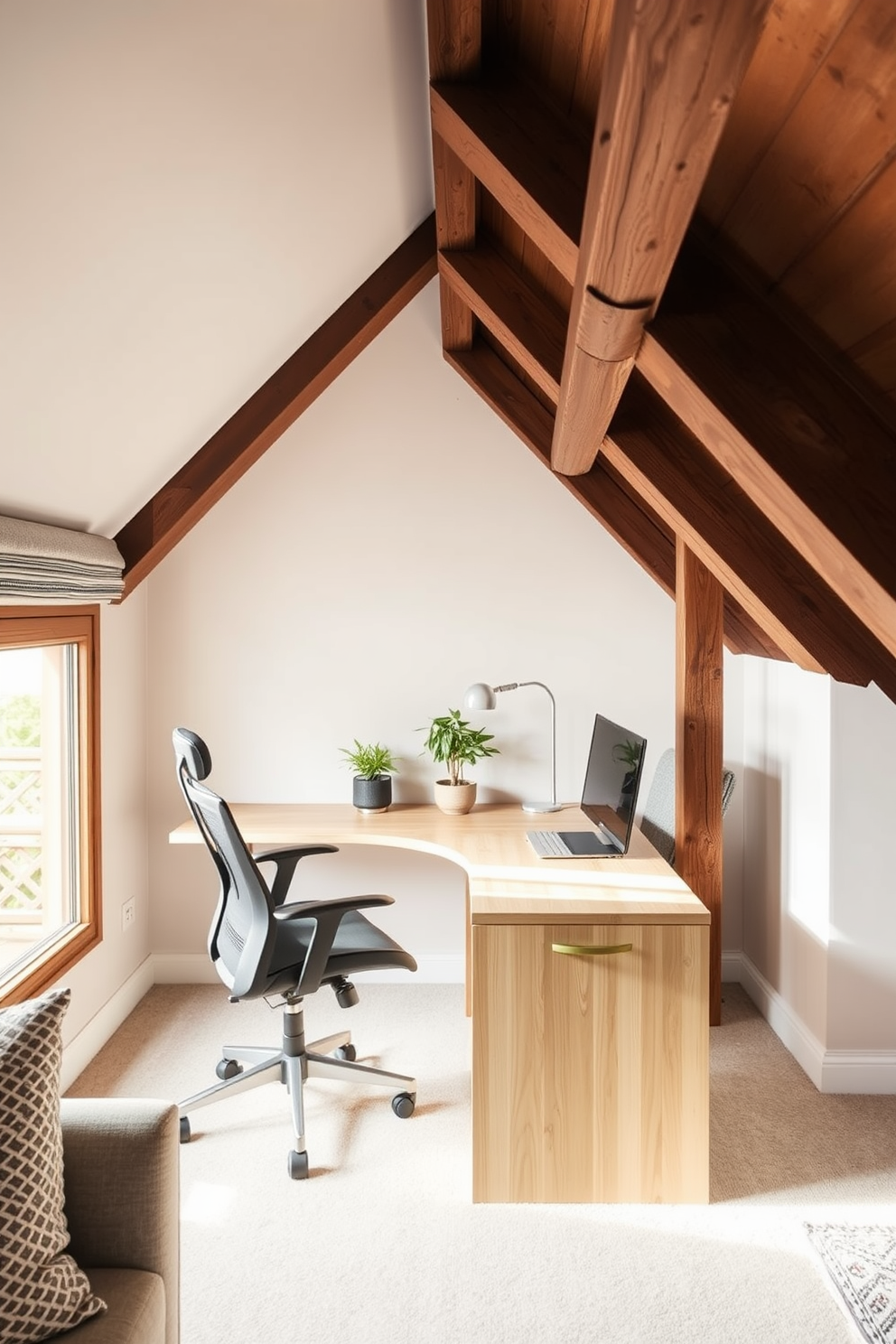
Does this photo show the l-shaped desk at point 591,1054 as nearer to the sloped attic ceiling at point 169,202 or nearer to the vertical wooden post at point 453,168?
the sloped attic ceiling at point 169,202

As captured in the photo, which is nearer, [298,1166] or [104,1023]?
[298,1166]

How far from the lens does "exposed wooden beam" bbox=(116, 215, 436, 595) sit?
3066 millimetres

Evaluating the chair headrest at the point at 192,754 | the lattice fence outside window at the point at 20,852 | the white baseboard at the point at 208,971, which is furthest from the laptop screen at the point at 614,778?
the lattice fence outside window at the point at 20,852

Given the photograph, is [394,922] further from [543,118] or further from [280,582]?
[543,118]

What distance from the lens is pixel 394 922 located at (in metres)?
3.83

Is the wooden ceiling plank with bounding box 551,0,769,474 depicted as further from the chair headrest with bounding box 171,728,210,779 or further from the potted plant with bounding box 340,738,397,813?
the potted plant with bounding box 340,738,397,813

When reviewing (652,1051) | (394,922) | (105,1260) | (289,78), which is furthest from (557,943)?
(289,78)

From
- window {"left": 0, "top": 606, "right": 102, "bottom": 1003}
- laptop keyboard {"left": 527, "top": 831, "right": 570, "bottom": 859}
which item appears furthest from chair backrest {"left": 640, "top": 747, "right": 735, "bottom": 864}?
window {"left": 0, "top": 606, "right": 102, "bottom": 1003}

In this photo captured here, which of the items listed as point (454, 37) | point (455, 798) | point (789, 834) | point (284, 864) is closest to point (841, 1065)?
point (789, 834)

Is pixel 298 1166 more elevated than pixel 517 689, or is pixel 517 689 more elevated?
pixel 517 689

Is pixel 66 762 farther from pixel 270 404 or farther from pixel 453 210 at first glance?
pixel 453 210

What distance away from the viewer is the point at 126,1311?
139cm

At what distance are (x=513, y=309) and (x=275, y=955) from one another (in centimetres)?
195

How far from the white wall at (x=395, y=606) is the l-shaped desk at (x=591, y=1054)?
1.47 m
